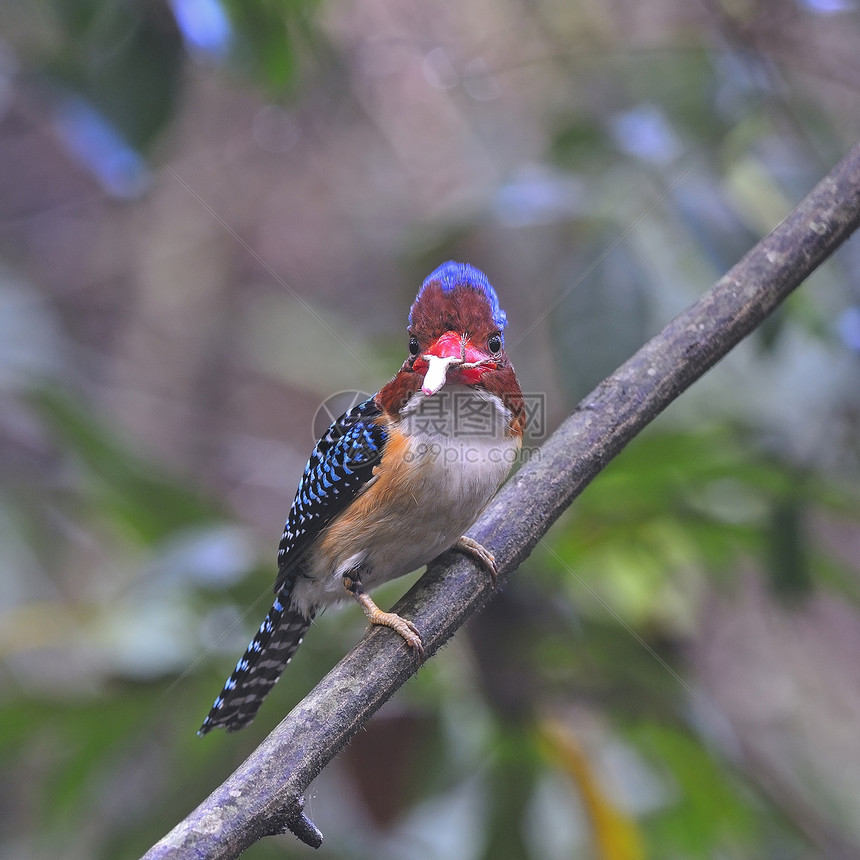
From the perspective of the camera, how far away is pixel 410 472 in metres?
2.20

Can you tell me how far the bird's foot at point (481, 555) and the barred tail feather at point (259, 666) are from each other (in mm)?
598

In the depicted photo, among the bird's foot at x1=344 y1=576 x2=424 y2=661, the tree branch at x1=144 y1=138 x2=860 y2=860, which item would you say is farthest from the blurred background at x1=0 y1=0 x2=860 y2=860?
the bird's foot at x1=344 y1=576 x2=424 y2=661

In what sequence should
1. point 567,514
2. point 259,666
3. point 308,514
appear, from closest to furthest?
point 308,514 → point 259,666 → point 567,514

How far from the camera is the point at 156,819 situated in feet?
9.39

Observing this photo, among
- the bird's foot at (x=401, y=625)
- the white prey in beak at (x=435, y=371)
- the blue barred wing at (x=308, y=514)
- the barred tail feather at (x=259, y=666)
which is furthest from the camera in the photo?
the barred tail feather at (x=259, y=666)

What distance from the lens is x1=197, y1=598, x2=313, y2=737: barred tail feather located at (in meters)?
2.50

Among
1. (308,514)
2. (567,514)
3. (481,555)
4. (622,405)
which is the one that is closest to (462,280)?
(622,405)

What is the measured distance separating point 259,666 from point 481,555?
80 cm

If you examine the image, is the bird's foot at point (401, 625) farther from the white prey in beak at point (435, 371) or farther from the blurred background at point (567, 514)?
the blurred background at point (567, 514)

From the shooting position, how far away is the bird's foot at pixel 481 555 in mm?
2080

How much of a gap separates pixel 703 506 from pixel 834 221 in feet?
4.46

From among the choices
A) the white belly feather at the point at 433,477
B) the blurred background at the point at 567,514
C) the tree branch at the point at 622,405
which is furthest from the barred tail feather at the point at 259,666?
the tree branch at the point at 622,405

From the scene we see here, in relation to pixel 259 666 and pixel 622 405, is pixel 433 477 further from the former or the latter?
pixel 259 666

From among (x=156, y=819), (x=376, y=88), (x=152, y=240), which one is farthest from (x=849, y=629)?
(x=152, y=240)
